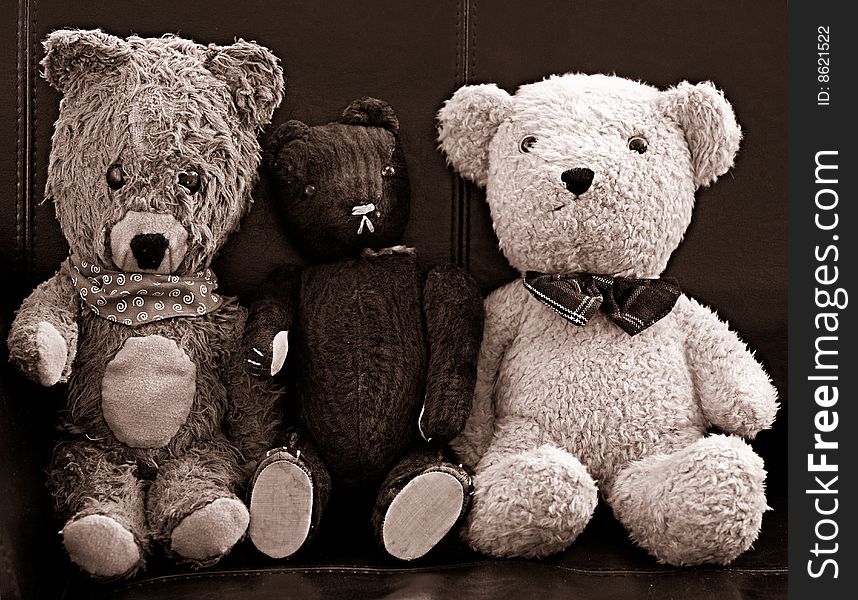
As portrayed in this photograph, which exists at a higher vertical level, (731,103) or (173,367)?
(731,103)

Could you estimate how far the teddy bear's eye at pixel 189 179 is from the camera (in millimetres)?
1070

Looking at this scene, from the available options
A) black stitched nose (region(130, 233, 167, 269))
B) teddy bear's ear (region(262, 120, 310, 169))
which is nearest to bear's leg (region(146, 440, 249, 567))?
black stitched nose (region(130, 233, 167, 269))

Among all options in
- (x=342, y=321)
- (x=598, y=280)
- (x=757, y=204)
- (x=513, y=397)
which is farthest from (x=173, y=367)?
(x=757, y=204)

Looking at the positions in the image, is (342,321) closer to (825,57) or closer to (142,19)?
(142,19)

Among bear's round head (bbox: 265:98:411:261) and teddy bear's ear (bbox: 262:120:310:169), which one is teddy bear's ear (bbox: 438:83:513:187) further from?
teddy bear's ear (bbox: 262:120:310:169)

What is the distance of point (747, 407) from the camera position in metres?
1.07

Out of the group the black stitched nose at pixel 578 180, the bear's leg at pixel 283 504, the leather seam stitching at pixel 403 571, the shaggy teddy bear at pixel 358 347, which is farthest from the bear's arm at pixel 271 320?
the black stitched nose at pixel 578 180

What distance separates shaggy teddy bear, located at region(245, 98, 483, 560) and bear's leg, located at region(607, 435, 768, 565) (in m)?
0.20

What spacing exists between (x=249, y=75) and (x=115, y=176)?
0.68 ft

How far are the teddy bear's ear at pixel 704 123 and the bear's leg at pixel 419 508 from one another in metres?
0.50

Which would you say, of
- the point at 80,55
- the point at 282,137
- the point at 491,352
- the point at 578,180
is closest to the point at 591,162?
the point at 578,180

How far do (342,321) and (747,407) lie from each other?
1.58 feet

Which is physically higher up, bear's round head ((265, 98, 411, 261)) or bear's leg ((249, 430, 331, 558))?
bear's round head ((265, 98, 411, 261))

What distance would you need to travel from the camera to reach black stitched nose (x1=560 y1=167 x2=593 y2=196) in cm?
107
